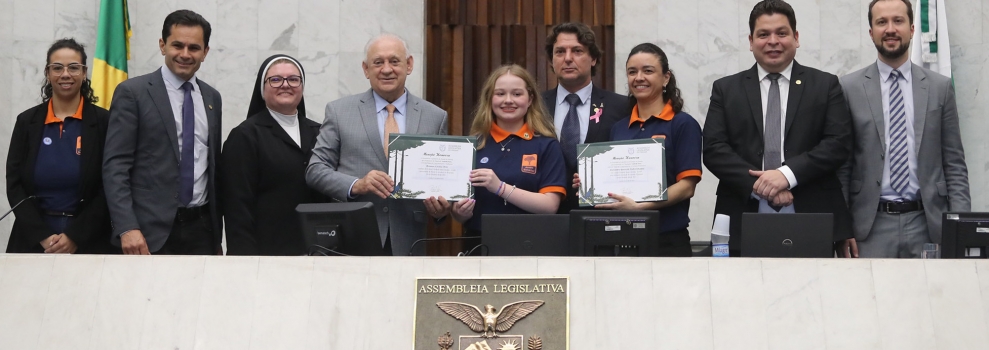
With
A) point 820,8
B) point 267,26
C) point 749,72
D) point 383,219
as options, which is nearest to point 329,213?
point 383,219

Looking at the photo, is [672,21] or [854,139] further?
[672,21]

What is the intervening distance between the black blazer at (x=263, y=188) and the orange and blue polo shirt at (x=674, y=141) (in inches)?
58.8

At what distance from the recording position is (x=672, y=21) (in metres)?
7.20

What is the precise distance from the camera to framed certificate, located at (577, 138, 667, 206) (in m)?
4.11

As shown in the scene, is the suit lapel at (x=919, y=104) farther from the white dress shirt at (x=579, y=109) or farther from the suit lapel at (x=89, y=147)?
the suit lapel at (x=89, y=147)

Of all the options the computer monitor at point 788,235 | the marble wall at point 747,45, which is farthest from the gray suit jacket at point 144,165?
the marble wall at point 747,45

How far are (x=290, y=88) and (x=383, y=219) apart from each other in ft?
2.67

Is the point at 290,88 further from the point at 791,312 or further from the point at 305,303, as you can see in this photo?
the point at 791,312

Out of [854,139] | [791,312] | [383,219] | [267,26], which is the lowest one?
[791,312]

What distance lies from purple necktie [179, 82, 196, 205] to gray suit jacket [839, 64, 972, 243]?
116 inches

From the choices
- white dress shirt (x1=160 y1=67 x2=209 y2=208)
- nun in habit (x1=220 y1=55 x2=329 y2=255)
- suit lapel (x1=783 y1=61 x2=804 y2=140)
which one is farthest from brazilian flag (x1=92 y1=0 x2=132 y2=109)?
suit lapel (x1=783 y1=61 x2=804 y2=140)

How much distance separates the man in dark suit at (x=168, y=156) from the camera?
4.45 metres

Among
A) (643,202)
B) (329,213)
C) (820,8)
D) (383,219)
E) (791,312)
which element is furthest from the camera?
(820,8)

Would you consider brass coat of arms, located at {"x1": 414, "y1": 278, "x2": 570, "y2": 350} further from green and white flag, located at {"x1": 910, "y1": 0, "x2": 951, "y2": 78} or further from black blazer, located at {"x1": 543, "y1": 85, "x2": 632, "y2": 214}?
green and white flag, located at {"x1": 910, "y1": 0, "x2": 951, "y2": 78}
